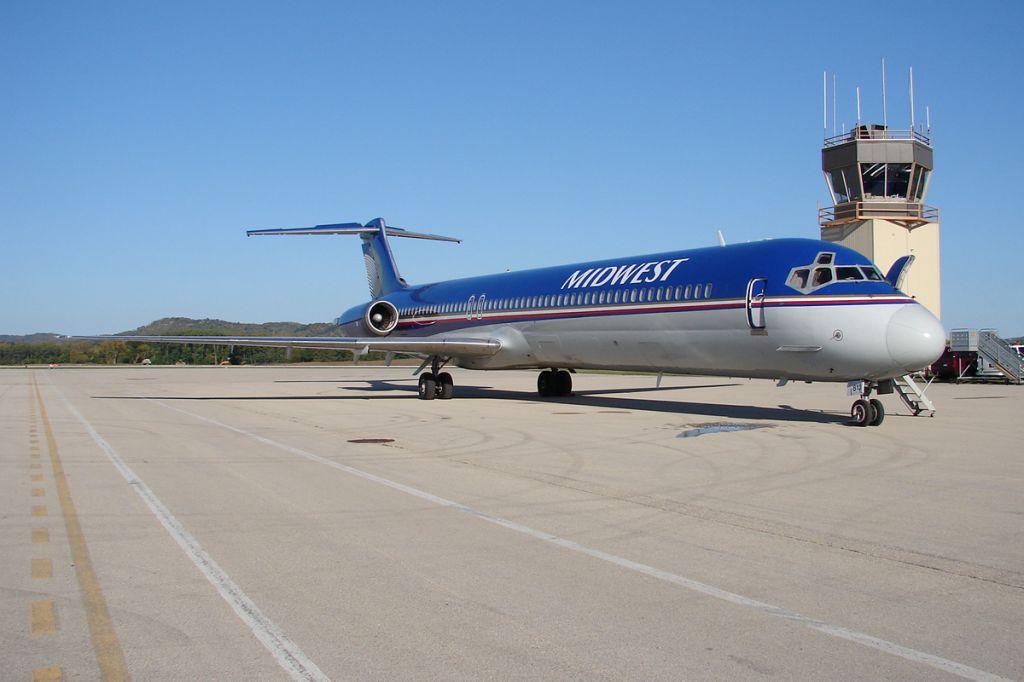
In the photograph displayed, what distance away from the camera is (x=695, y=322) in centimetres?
1833

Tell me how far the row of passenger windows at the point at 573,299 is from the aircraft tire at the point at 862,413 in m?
3.69

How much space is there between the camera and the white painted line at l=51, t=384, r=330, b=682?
4.35 m

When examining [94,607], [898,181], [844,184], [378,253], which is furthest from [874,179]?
[94,607]

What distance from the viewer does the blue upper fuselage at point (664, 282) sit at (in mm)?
16594

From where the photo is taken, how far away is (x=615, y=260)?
22578mm

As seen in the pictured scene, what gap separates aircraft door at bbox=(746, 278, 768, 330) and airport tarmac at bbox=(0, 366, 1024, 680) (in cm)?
333

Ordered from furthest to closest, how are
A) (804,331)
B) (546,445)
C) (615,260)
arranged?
(615,260) < (804,331) < (546,445)

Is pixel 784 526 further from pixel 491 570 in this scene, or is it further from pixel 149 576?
pixel 149 576

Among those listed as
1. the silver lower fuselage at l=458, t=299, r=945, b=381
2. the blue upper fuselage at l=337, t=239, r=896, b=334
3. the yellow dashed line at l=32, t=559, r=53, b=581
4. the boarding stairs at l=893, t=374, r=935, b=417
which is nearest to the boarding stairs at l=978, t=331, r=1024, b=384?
the boarding stairs at l=893, t=374, r=935, b=417

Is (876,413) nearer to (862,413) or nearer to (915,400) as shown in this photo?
(862,413)

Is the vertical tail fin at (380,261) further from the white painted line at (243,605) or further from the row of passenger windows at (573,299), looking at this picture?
the white painted line at (243,605)


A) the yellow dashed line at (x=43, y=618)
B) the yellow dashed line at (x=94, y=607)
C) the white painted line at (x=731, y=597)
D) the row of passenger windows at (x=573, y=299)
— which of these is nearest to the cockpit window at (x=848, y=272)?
the row of passenger windows at (x=573, y=299)

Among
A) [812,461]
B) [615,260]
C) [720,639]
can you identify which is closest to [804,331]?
[812,461]

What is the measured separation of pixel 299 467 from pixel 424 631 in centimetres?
684
